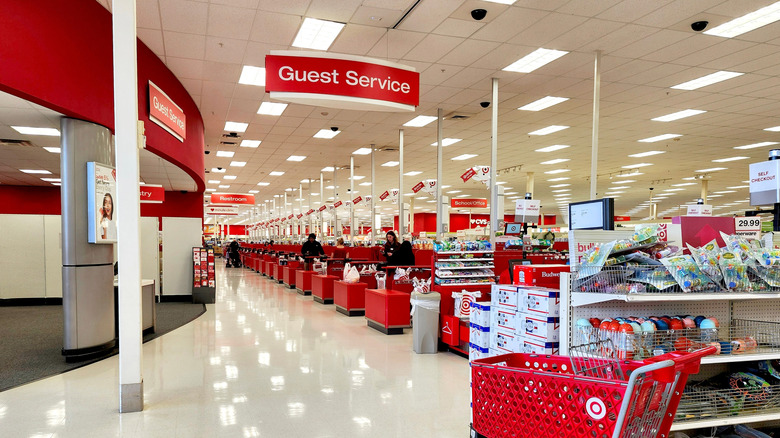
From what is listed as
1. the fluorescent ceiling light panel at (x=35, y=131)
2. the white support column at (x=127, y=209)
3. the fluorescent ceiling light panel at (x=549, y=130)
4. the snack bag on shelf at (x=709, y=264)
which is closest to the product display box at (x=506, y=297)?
the snack bag on shelf at (x=709, y=264)

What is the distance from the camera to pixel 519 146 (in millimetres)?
13914

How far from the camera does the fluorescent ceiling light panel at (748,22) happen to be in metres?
5.93

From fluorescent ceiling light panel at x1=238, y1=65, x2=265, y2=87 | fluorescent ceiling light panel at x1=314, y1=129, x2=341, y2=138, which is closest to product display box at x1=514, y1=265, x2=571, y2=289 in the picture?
fluorescent ceiling light panel at x1=238, y1=65, x2=265, y2=87

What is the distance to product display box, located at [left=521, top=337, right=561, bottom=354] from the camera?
3.06m

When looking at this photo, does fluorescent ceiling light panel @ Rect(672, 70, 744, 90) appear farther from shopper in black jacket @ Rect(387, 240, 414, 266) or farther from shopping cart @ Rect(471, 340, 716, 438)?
shopping cart @ Rect(471, 340, 716, 438)

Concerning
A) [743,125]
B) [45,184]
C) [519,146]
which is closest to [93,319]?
[45,184]

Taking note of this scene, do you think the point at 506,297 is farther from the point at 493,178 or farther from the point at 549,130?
the point at 549,130

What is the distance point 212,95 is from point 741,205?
3618 centimetres

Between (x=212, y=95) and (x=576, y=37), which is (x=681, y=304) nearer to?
(x=576, y=37)

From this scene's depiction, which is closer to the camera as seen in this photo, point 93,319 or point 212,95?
point 93,319

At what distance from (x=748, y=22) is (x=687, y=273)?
5.38 meters

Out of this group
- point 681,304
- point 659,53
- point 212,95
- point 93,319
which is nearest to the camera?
point 681,304

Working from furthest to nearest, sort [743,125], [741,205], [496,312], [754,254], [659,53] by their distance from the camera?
[741,205]
[743,125]
[659,53]
[496,312]
[754,254]

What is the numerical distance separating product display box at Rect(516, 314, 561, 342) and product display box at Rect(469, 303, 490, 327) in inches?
24.8
